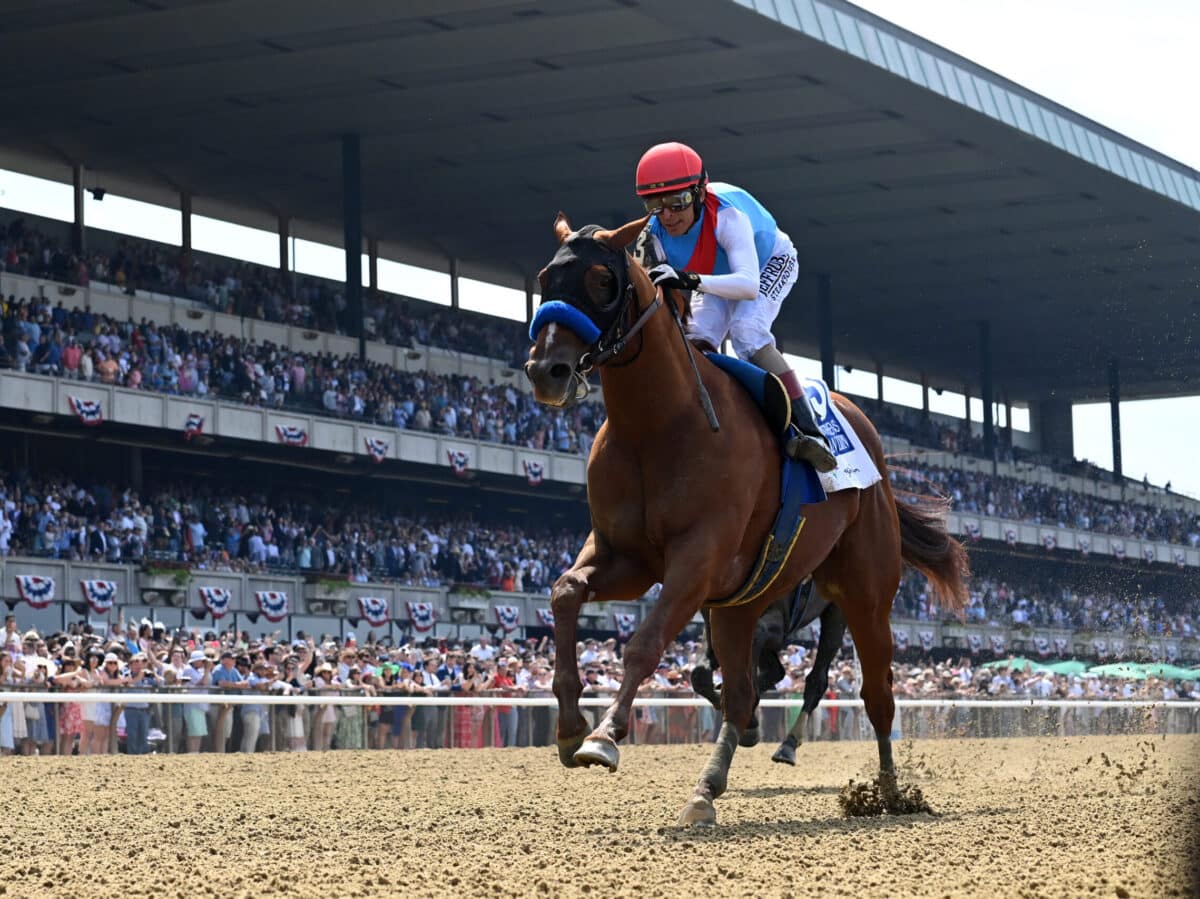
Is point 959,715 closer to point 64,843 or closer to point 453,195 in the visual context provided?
point 64,843

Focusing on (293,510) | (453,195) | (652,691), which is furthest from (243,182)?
(652,691)

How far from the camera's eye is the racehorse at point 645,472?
6211 mm

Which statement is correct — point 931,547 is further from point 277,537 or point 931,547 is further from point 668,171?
point 277,537

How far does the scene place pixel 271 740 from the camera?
15.6m

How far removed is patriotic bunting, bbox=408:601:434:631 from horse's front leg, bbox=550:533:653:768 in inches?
868

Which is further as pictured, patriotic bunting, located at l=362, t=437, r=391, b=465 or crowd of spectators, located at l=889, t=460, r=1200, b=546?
crowd of spectators, located at l=889, t=460, r=1200, b=546

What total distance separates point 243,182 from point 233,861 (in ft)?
109

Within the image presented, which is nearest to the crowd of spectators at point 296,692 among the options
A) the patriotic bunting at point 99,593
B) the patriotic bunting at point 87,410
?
the patriotic bunting at point 99,593

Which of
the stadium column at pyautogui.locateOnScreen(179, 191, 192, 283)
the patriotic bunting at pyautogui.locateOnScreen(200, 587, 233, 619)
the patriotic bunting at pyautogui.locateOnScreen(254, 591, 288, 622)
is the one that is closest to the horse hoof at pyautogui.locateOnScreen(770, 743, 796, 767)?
the patriotic bunting at pyautogui.locateOnScreen(200, 587, 233, 619)

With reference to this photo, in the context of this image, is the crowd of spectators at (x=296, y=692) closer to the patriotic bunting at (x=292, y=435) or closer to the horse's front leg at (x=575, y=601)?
the horse's front leg at (x=575, y=601)

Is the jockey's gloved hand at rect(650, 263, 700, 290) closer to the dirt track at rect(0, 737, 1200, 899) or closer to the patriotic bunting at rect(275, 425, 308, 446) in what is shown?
the dirt track at rect(0, 737, 1200, 899)

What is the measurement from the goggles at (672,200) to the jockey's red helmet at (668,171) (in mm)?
Result: 27

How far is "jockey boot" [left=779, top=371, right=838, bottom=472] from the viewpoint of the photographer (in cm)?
724

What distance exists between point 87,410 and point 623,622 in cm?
1070
